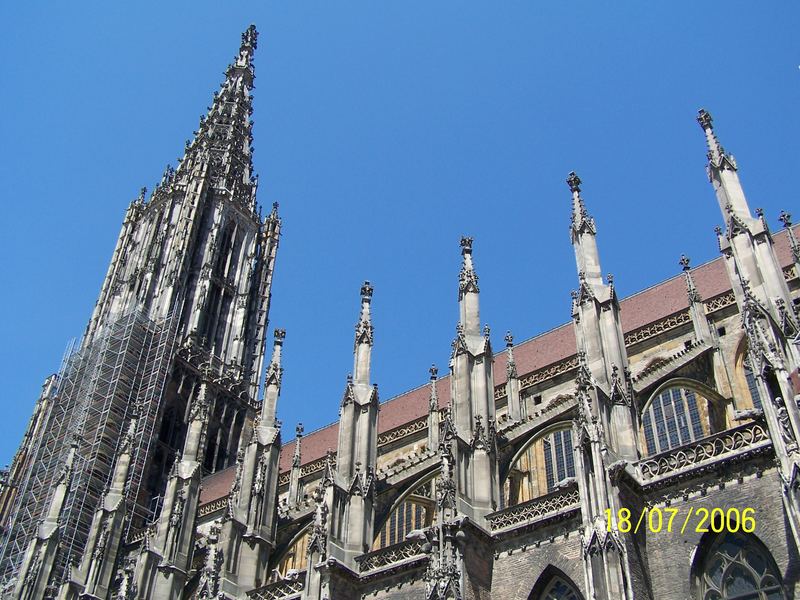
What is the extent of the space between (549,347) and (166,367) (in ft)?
45.0

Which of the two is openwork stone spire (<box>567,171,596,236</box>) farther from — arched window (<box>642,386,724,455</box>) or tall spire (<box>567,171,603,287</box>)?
arched window (<box>642,386,724,455</box>)

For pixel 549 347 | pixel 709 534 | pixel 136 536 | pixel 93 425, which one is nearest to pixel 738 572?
pixel 709 534

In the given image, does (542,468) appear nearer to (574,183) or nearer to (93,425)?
(574,183)

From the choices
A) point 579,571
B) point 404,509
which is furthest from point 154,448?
point 579,571

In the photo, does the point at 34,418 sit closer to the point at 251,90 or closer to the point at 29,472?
the point at 29,472

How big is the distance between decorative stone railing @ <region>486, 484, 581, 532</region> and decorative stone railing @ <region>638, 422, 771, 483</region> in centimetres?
115

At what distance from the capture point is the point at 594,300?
15.4 meters

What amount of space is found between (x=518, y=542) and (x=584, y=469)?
6.61 ft

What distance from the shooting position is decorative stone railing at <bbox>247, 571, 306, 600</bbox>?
52.7 ft

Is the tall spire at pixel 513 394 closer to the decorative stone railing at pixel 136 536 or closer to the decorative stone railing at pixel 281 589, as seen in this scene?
the decorative stone railing at pixel 281 589

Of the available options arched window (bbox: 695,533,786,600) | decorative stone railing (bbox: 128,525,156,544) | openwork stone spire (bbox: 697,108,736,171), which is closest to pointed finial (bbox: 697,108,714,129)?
openwork stone spire (bbox: 697,108,736,171)

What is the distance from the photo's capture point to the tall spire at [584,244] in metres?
16.0

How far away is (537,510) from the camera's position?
44.9 feet

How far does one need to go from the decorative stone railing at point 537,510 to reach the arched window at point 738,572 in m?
2.00
